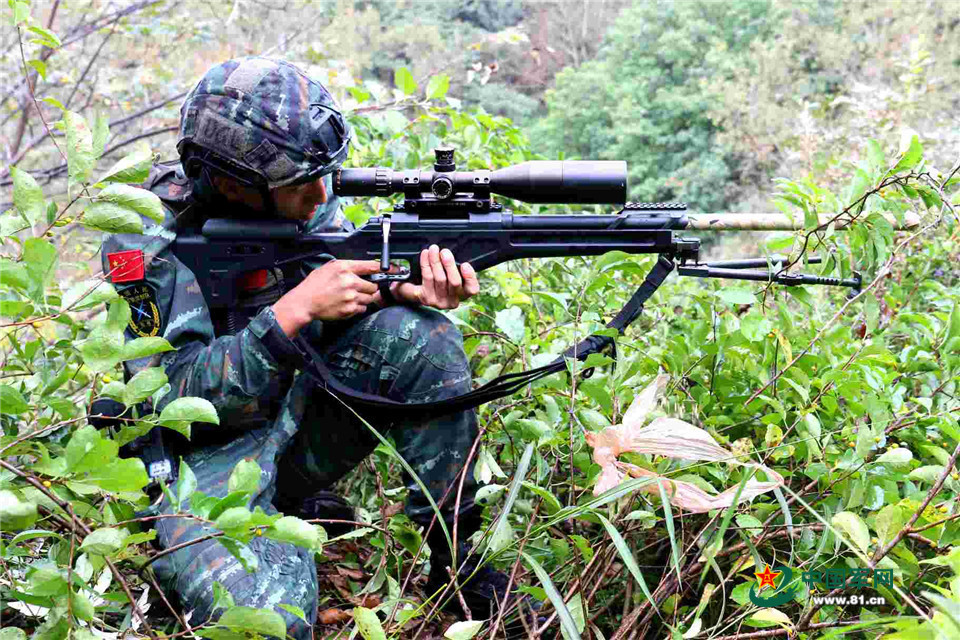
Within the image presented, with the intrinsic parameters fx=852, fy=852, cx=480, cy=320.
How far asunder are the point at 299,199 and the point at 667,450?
1398 mm

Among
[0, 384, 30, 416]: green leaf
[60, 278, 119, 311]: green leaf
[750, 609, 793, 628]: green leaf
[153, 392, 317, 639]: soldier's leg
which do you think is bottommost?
[153, 392, 317, 639]: soldier's leg

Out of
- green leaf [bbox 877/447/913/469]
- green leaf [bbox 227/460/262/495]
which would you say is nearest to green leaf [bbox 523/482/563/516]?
green leaf [bbox 227/460/262/495]

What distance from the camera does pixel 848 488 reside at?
7.32ft

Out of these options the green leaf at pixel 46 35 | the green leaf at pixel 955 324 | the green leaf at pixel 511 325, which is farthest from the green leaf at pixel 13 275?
the green leaf at pixel 955 324

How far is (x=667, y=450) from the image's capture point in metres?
2.00

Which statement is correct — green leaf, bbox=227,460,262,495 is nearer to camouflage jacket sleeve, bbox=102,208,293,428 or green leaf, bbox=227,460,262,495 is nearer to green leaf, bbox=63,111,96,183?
green leaf, bbox=63,111,96,183

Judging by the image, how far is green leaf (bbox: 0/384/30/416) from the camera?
5.42 ft

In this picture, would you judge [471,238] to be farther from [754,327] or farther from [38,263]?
[38,263]

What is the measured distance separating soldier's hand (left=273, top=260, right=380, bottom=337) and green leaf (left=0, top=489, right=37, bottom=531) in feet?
3.44

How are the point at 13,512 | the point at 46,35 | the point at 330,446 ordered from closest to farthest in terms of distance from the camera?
the point at 13,512 → the point at 46,35 → the point at 330,446

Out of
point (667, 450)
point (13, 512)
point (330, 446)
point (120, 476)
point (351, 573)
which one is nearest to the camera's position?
point (13, 512)

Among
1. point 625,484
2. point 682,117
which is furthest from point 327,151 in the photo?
point 682,117

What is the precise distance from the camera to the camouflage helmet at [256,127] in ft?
8.12

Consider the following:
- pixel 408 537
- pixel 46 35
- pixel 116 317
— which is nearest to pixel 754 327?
pixel 408 537
